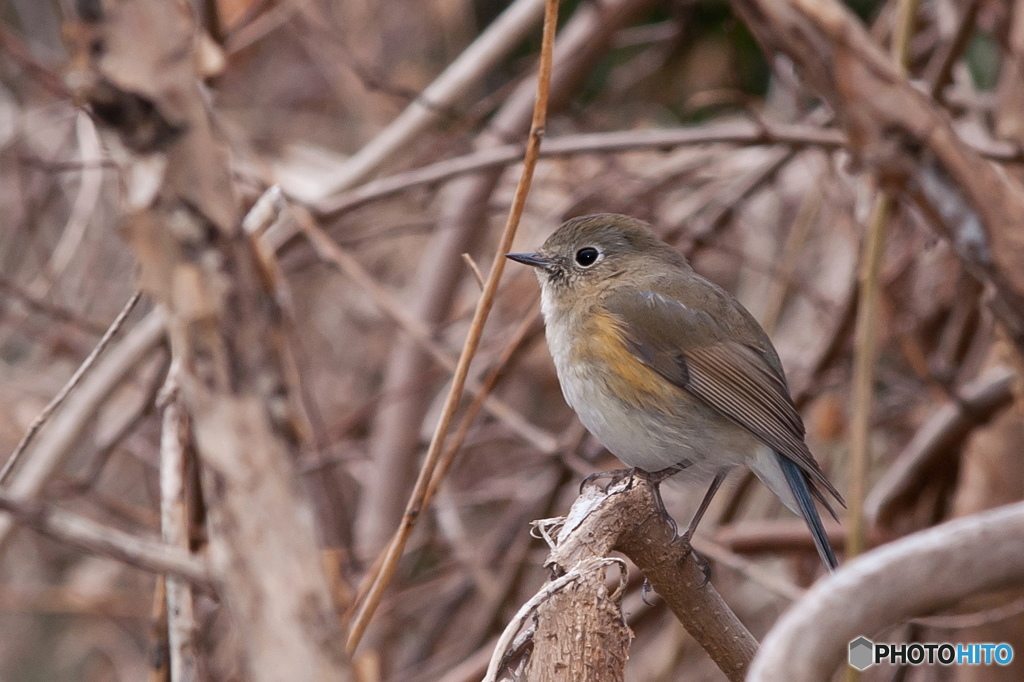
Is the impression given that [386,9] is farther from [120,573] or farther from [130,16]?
[130,16]

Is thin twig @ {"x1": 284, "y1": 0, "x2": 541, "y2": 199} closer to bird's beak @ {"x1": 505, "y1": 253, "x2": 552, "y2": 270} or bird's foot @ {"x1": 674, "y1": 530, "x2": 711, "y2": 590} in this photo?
bird's beak @ {"x1": 505, "y1": 253, "x2": 552, "y2": 270}

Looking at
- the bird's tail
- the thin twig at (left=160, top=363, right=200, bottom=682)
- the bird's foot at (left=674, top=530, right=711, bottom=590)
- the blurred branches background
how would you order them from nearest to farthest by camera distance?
1. the thin twig at (left=160, top=363, right=200, bottom=682)
2. the bird's foot at (left=674, top=530, right=711, bottom=590)
3. the bird's tail
4. the blurred branches background

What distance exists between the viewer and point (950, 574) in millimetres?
916

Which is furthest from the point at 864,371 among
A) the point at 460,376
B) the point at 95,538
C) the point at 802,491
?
the point at 95,538

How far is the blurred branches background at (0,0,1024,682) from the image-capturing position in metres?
2.81

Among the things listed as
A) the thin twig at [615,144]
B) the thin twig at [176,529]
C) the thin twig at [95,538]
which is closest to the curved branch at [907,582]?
the thin twig at [95,538]

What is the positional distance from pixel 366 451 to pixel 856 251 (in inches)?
89.5

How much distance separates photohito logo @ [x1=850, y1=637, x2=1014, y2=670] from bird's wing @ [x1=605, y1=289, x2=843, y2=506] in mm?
514

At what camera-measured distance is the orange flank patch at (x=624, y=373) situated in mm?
2562

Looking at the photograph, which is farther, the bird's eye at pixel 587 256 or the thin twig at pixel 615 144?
the thin twig at pixel 615 144

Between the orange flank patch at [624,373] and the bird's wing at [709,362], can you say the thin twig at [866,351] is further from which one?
the orange flank patch at [624,373]

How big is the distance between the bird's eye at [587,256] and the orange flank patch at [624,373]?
0.29 metres

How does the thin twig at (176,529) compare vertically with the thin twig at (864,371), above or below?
below

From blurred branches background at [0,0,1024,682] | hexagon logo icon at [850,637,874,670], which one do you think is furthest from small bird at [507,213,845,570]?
hexagon logo icon at [850,637,874,670]
